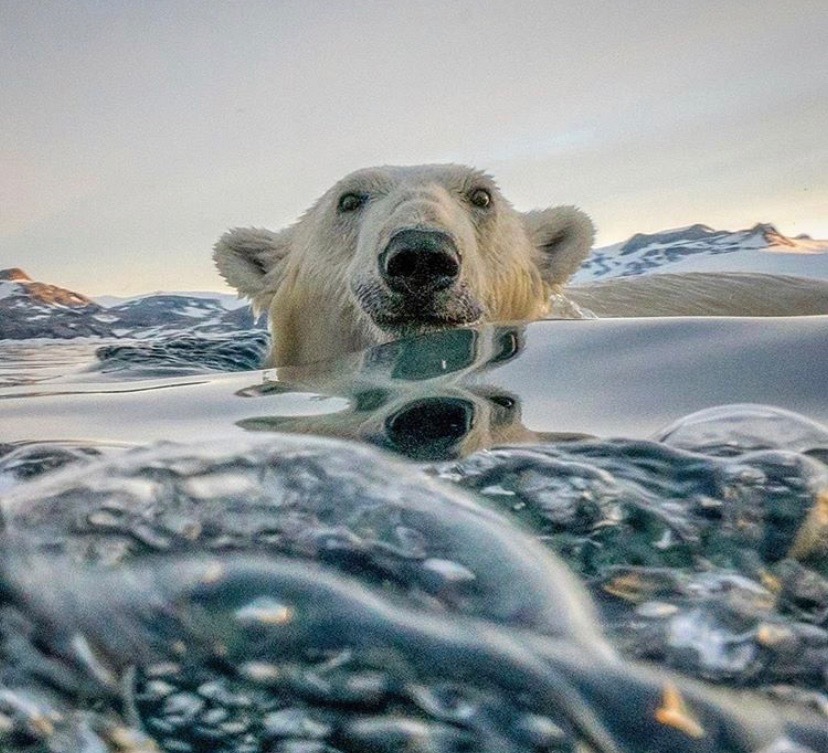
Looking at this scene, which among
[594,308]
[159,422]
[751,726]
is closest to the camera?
[751,726]

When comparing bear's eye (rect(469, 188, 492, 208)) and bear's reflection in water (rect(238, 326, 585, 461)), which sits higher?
bear's eye (rect(469, 188, 492, 208))

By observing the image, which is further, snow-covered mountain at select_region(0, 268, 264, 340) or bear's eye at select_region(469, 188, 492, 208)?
snow-covered mountain at select_region(0, 268, 264, 340)

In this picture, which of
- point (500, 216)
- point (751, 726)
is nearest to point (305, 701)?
point (751, 726)

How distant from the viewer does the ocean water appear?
631 millimetres

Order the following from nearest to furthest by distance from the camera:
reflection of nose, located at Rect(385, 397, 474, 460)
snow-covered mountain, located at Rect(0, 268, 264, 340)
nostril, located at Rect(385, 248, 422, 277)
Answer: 1. reflection of nose, located at Rect(385, 397, 474, 460)
2. nostril, located at Rect(385, 248, 422, 277)
3. snow-covered mountain, located at Rect(0, 268, 264, 340)

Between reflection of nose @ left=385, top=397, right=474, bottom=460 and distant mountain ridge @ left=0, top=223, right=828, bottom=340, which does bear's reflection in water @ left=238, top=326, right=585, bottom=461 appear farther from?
distant mountain ridge @ left=0, top=223, right=828, bottom=340

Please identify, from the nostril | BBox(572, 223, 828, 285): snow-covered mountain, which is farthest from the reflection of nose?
BBox(572, 223, 828, 285): snow-covered mountain

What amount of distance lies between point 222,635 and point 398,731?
18cm

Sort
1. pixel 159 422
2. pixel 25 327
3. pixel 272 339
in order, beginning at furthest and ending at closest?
pixel 25 327
pixel 272 339
pixel 159 422

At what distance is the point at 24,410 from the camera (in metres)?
2.34

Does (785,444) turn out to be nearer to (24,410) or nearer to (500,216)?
(24,410)

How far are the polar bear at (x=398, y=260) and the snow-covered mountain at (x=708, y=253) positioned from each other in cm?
5148

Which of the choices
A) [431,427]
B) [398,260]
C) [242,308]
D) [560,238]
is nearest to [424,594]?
[431,427]

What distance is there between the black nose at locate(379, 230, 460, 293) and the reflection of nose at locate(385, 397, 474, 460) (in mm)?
1014
